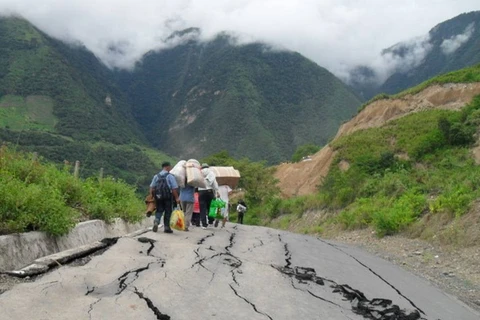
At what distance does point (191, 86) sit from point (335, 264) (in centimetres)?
14567

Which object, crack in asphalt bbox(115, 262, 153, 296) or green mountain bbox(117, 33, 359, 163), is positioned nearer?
crack in asphalt bbox(115, 262, 153, 296)

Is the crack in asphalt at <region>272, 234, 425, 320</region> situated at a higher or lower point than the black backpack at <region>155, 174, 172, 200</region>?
lower

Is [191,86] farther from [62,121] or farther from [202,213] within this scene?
[202,213]

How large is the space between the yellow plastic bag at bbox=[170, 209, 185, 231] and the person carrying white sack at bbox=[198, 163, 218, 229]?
158cm

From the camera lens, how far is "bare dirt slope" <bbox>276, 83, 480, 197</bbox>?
44.4m

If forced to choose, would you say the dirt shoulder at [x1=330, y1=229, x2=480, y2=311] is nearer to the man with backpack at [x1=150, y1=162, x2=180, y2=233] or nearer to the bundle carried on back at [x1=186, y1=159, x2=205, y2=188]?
the bundle carried on back at [x1=186, y1=159, x2=205, y2=188]

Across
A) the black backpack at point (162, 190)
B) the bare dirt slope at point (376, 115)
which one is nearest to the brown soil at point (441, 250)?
the black backpack at point (162, 190)

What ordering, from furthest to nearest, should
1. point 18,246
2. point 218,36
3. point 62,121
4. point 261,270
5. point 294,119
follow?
point 218,36
point 294,119
point 62,121
point 261,270
point 18,246

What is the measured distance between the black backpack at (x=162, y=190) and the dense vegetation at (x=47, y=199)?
3.79 feet

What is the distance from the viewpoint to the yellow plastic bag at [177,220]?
40.3 ft

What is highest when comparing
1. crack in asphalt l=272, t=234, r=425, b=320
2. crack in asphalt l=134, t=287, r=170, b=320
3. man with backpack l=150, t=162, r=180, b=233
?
man with backpack l=150, t=162, r=180, b=233

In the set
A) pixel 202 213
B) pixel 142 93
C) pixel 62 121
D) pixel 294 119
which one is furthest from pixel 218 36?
pixel 202 213

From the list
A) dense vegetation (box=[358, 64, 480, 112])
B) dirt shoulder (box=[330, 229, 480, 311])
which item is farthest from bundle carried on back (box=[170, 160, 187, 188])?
dense vegetation (box=[358, 64, 480, 112])

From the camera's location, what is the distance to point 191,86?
15212 centimetres
